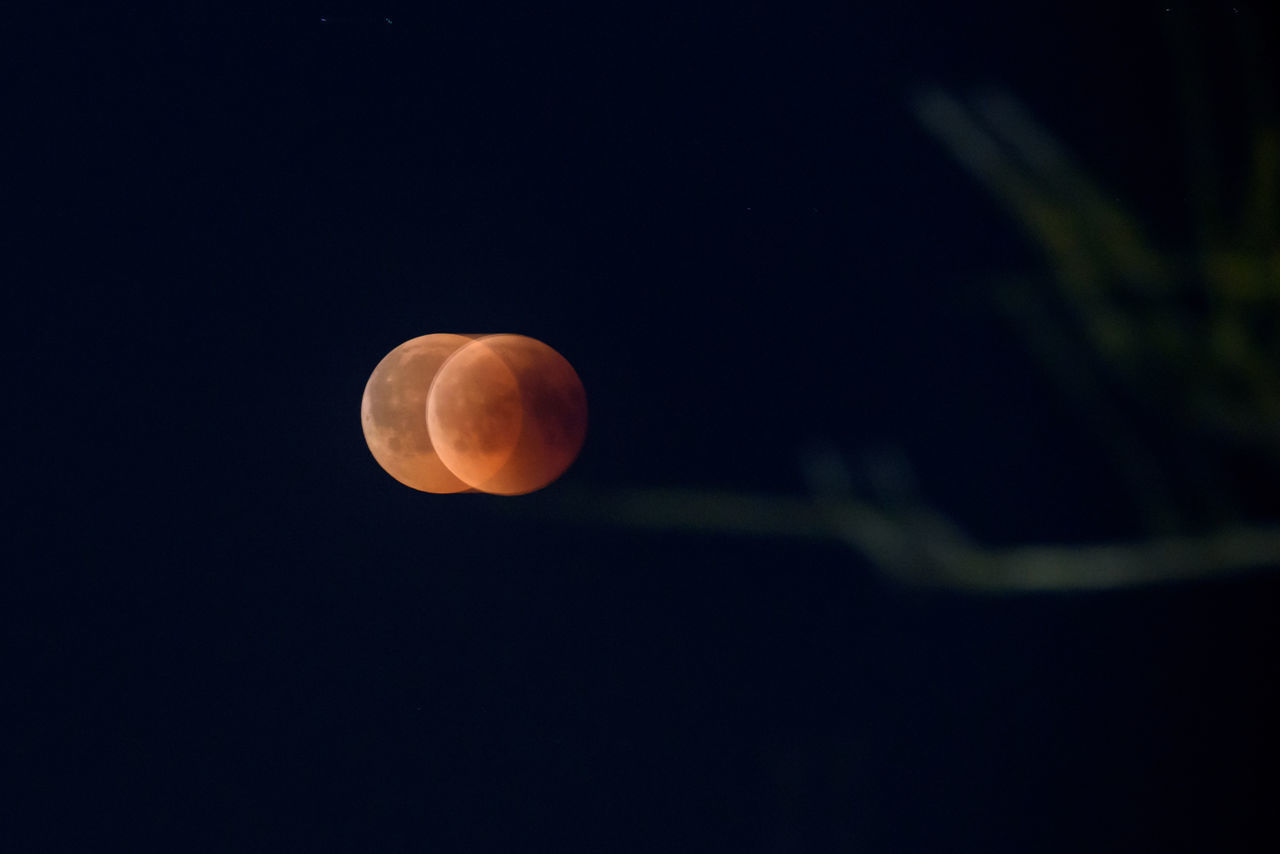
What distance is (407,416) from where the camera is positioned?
88 cm

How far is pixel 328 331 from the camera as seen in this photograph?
1.01m

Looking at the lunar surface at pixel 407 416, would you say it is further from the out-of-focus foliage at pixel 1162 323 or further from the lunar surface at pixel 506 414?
the out-of-focus foliage at pixel 1162 323

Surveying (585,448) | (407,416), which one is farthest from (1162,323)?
(407,416)

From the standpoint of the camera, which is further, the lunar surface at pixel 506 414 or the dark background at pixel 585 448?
the dark background at pixel 585 448

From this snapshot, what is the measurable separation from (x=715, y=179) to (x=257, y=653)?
82cm

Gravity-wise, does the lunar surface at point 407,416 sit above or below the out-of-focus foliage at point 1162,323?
below

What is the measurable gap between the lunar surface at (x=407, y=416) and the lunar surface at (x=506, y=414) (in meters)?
0.02

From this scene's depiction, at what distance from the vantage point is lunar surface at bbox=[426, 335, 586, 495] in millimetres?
844

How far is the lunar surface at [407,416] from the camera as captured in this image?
0.88 meters

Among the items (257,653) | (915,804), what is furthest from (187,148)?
(915,804)

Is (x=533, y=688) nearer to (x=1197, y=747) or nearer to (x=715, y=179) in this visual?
(x=715, y=179)

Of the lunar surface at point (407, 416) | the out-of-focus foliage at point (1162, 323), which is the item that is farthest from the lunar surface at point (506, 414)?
the out-of-focus foliage at point (1162, 323)

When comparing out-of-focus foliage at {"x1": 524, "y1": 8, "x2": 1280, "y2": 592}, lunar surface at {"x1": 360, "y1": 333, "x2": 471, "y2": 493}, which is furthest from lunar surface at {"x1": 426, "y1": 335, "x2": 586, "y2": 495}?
out-of-focus foliage at {"x1": 524, "y1": 8, "x2": 1280, "y2": 592}

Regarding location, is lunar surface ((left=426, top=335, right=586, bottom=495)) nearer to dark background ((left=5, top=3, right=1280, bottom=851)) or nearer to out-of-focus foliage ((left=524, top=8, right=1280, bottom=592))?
dark background ((left=5, top=3, right=1280, bottom=851))
